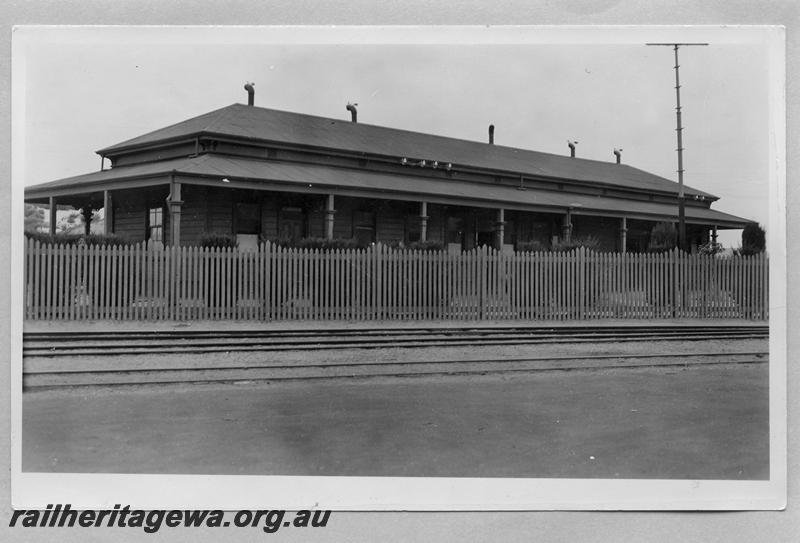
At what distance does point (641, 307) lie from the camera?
8078 mm

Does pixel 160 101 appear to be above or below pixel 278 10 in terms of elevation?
below

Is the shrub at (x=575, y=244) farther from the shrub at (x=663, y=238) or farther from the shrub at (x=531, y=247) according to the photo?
the shrub at (x=663, y=238)

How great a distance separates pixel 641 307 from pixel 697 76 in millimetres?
3051

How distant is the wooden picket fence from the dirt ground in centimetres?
102

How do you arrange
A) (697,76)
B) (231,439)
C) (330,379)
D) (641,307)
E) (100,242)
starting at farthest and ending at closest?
(641,307) < (100,242) < (330,379) < (697,76) < (231,439)

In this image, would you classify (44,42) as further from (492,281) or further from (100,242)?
(492,281)

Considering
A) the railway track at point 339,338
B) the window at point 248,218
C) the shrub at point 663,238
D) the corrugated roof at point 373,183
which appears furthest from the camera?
the window at point 248,218

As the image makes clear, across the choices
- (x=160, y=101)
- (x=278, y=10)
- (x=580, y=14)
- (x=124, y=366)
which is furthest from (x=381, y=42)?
(x=124, y=366)

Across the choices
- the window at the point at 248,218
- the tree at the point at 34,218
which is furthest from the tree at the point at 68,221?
the window at the point at 248,218

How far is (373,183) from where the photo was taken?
27.8 ft

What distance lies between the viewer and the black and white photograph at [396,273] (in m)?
5.39

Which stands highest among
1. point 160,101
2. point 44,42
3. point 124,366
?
point 44,42

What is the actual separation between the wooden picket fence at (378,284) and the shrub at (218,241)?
88 millimetres

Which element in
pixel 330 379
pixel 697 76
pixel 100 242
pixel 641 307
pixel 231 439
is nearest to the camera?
pixel 231 439
